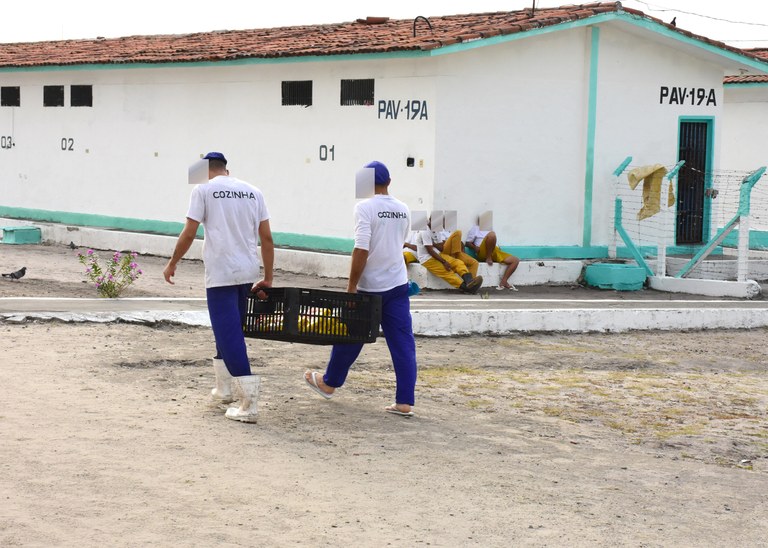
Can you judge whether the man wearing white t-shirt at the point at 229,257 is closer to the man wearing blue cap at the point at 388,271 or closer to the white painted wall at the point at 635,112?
the man wearing blue cap at the point at 388,271

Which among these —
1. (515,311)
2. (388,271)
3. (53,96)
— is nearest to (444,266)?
(515,311)

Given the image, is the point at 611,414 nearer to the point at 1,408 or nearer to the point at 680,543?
the point at 680,543

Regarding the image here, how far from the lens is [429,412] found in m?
8.87

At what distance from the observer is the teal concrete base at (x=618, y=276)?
55.0ft

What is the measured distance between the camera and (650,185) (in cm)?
1727

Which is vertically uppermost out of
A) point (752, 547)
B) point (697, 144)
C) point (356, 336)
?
point (697, 144)

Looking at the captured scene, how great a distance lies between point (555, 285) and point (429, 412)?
836cm

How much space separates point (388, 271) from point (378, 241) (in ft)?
0.67

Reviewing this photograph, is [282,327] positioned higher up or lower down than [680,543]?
higher up

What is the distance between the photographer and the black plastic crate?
822cm

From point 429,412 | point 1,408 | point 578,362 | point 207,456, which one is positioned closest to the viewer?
point 207,456

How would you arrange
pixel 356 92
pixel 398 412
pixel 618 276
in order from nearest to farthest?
pixel 398 412 → pixel 618 276 → pixel 356 92

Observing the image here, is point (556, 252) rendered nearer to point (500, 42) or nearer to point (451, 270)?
point (451, 270)

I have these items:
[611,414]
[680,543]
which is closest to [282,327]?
[611,414]
